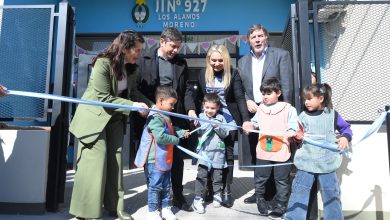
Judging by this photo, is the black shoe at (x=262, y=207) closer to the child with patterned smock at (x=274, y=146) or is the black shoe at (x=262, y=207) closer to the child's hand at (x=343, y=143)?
the child with patterned smock at (x=274, y=146)

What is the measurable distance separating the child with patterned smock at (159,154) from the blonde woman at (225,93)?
0.44m

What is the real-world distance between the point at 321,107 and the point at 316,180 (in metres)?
0.63

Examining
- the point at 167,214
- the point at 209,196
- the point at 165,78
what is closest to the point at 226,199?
the point at 209,196

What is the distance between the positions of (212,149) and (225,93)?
583 mm

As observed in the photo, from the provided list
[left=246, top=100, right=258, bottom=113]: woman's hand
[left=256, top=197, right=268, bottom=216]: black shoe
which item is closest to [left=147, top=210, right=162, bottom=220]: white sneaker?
[left=256, top=197, right=268, bottom=216]: black shoe

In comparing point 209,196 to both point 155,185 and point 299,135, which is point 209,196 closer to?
point 155,185

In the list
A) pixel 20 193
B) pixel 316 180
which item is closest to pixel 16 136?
pixel 20 193

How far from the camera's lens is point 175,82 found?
3453 millimetres

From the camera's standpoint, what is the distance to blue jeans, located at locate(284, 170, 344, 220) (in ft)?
9.24

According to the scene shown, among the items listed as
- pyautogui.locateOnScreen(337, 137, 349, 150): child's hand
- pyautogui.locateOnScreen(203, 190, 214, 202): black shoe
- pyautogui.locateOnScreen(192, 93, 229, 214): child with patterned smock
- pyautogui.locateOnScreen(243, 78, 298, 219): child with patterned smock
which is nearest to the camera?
pyautogui.locateOnScreen(337, 137, 349, 150): child's hand

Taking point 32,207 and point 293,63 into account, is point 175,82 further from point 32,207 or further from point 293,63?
point 32,207

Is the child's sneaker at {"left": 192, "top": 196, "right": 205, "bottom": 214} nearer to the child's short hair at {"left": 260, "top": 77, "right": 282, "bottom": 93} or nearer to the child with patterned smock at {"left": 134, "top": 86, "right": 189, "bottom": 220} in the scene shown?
the child with patterned smock at {"left": 134, "top": 86, "right": 189, "bottom": 220}

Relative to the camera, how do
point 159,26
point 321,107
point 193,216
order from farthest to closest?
point 159,26
point 193,216
point 321,107

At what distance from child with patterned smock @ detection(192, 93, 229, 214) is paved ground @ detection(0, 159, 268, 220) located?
17 cm
